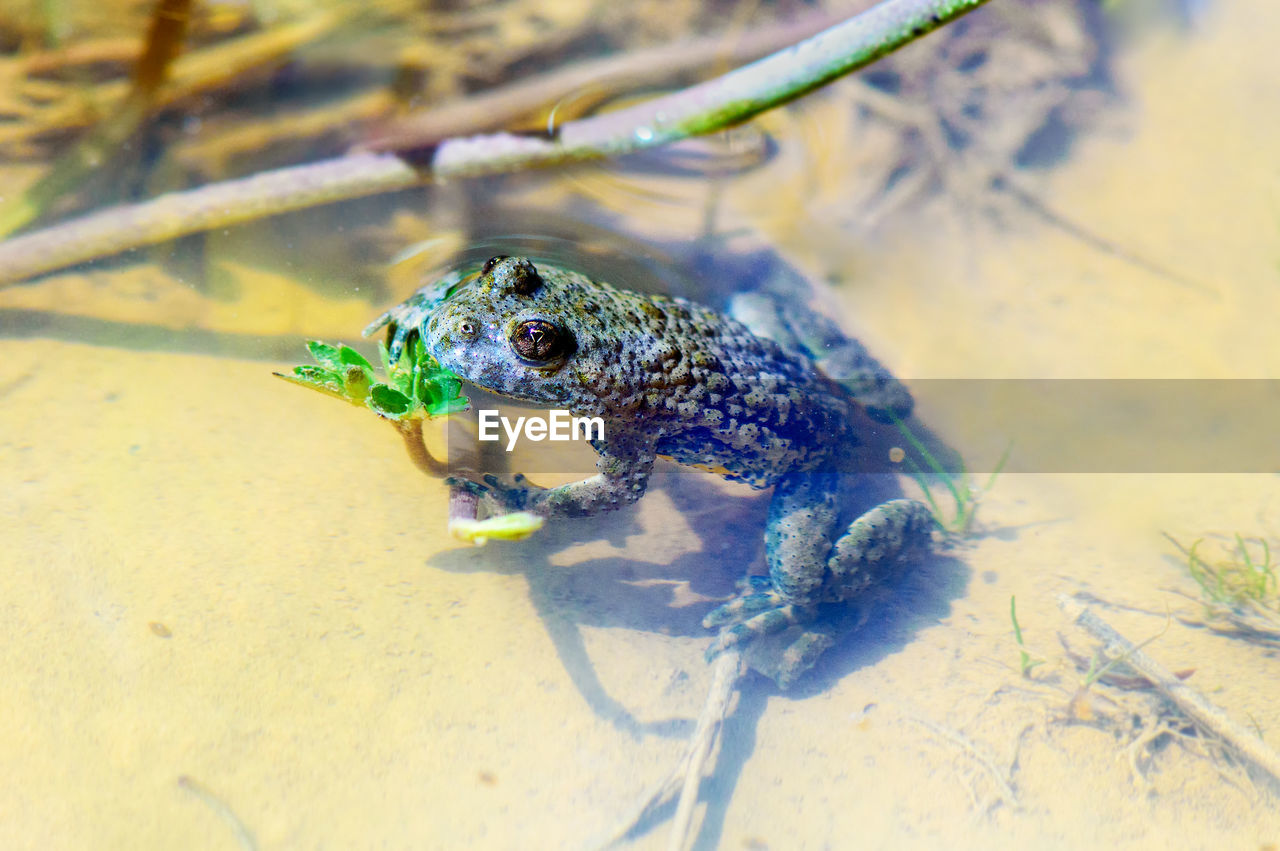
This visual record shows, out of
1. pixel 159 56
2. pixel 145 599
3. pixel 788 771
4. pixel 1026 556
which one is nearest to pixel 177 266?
pixel 159 56

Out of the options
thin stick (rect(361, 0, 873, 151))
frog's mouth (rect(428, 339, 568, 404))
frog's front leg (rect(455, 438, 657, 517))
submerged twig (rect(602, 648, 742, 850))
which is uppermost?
thin stick (rect(361, 0, 873, 151))

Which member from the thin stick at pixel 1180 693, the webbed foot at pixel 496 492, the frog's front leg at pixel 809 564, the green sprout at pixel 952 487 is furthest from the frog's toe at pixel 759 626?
the thin stick at pixel 1180 693

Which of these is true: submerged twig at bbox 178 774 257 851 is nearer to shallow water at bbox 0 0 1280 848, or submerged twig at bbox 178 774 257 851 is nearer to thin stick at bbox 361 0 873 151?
shallow water at bbox 0 0 1280 848

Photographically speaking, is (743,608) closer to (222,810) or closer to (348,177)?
(222,810)

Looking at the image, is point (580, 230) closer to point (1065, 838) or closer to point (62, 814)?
point (62, 814)

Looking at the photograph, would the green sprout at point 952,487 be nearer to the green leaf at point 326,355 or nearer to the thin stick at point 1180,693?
the thin stick at point 1180,693

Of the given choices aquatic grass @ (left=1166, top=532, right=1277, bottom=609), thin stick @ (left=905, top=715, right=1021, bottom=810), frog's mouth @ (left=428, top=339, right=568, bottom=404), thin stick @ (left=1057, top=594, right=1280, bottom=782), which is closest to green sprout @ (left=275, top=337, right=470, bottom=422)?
frog's mouth @ (left=428, top=339, right=568, bottom=404)

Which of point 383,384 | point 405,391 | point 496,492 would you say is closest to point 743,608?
point 496,492
